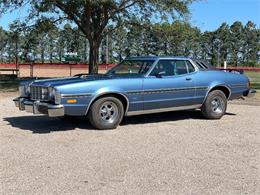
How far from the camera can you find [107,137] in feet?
27.5

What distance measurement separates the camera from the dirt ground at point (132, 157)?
17.8ft

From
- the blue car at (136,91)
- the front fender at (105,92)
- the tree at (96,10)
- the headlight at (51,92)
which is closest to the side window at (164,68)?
the blue car at (136,91)

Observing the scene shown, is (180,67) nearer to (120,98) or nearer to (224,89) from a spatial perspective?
(224,89)

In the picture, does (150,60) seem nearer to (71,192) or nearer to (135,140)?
(135,140)

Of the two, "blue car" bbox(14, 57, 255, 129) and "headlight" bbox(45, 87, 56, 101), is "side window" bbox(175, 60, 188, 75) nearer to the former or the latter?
"blue car" bbox(14, 57, 255, 129)

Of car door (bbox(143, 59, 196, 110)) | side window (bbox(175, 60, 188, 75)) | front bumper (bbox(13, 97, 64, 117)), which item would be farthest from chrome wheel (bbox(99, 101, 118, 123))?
side window (bbox(175, 60, 188, 75))

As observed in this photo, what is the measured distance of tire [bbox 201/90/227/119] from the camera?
35.1 ft

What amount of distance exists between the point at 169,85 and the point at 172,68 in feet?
1.63

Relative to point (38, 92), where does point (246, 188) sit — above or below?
below

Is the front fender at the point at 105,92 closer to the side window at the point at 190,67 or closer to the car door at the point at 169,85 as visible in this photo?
the car door at the point at 169,85

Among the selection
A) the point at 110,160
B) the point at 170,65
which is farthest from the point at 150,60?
the point at 110,160

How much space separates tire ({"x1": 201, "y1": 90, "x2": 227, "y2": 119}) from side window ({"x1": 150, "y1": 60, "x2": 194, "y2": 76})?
2.65 feet

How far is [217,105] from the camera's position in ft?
35.9

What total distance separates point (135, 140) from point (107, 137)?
1.85 feet
